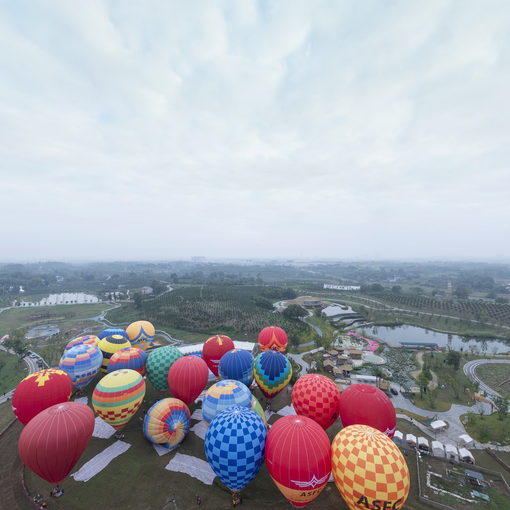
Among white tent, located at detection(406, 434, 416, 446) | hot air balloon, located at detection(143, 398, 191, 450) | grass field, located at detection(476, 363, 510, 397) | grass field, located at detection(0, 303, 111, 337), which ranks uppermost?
hot air balloon, located at detection(143, 398, 191, 450)

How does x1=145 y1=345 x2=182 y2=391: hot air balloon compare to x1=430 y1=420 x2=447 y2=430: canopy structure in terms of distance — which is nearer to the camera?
x1=430 y1=420 x2=447 y2=430: canopy structure

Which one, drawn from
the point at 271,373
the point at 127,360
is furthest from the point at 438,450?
the point at 127,360

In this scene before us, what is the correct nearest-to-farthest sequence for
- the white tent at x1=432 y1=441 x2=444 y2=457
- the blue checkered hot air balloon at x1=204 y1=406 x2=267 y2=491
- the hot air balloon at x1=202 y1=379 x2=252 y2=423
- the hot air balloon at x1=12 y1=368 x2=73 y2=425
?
1. the blue checkered hot air balloon at x1=204 y1=406 x2=267 y2=491
2. the hot air balloon at x1=202 y1=379 x2=252 y2=423
3. the hot air balloon at x1=12 y1=368 x2=73 y2=425
4. the white tent at x1=432 y1=441 x2=444 y2=457

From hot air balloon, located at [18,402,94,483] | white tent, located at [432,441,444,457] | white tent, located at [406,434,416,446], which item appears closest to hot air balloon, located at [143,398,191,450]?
hot air balloon, located at [18,402,94,483]

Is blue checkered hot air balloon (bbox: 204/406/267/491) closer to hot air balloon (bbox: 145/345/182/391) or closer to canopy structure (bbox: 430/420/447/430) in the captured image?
hot air balloon (bbox: 145/345/182/391)

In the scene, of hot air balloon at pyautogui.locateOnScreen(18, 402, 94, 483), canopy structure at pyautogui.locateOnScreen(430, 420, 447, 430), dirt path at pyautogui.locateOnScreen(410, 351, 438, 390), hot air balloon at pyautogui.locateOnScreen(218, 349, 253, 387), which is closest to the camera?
hot air balloon at pyautogui.locateOnScreen(18, 402, 94, 483)

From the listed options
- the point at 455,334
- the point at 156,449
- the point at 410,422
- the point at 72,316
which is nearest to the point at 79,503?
the point at 156,449

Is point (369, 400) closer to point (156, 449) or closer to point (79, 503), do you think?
point (156, 449)

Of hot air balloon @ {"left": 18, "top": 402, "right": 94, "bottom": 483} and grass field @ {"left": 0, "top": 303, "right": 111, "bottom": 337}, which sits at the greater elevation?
hot air balloon @ {"left": 18, "top": 402, "right": 94, "bottom": 483}
